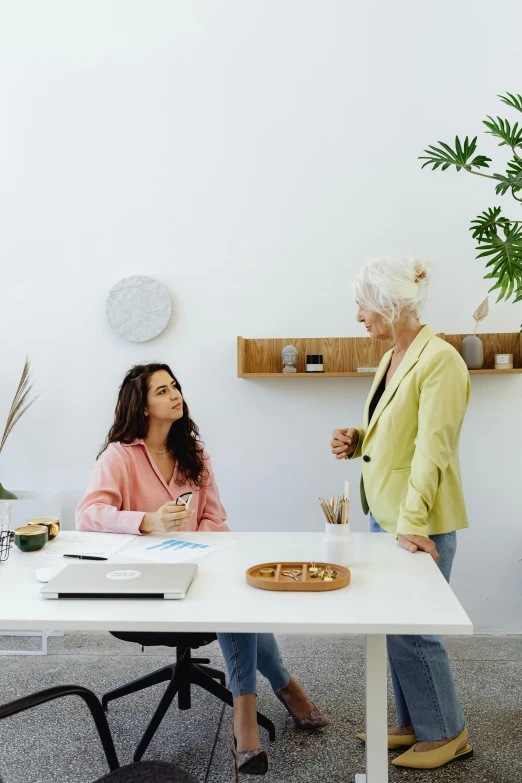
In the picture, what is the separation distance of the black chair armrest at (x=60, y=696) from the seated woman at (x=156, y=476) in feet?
2.41

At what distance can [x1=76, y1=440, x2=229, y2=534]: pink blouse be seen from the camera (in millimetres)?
2320

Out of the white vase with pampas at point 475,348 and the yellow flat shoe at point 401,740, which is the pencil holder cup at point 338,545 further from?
the white vase with pampas at point 475,348

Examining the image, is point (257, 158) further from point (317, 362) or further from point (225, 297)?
point (317, 362)

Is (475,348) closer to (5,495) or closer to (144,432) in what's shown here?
(144,432)

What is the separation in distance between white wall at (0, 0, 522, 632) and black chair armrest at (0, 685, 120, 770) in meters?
2.05

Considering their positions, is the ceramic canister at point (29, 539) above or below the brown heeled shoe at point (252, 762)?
above

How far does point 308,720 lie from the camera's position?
2514mm

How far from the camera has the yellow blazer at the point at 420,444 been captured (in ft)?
6.80

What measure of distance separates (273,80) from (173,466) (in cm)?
206

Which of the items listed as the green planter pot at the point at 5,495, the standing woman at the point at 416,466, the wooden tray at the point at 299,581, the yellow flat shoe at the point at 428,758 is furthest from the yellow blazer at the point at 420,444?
the green planter pot at the point at 5,495

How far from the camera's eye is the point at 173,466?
2.56 metres

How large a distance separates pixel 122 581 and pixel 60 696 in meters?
0.33

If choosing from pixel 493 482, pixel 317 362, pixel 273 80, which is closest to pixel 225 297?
pixel 317 362

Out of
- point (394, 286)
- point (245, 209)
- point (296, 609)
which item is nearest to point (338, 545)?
point (296, 609)
